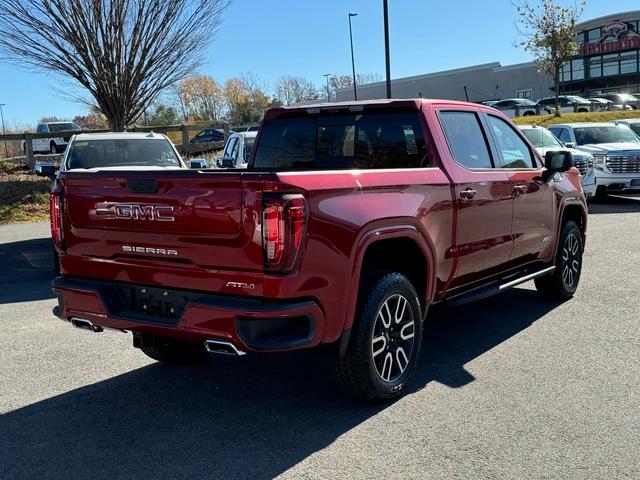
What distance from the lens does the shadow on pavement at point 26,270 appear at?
308 inches

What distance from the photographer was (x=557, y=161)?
6.21 m

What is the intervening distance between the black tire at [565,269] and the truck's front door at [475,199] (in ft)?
4.14

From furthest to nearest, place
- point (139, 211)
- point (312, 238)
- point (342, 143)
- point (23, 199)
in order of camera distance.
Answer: point (23, 199)
point (342, 143)
point (139, 211)
point (312, 238)

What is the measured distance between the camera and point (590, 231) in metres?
11.7

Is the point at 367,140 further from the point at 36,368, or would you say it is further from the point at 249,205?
the point at 36,368

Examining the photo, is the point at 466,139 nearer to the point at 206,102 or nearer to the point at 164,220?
the point at 164,220

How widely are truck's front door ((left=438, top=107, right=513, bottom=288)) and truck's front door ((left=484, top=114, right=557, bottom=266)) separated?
160 millimetres

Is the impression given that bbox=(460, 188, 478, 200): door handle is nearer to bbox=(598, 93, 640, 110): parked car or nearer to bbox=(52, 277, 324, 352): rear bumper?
bbox=(52, 277, 324, 352): rear bumper

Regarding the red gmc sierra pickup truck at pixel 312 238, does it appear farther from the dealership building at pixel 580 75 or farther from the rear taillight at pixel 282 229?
the dealership building at pixel 580 75

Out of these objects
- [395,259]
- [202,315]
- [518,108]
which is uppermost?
[518,108]

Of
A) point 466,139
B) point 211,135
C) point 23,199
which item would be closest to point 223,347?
point 466,139

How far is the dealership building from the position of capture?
62906 millimetres

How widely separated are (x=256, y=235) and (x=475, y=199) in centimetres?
220

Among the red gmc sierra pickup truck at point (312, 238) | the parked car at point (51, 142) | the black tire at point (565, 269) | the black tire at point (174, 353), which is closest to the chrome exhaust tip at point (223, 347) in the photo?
the red gmc sierra pickup truck at point (312, 238)
